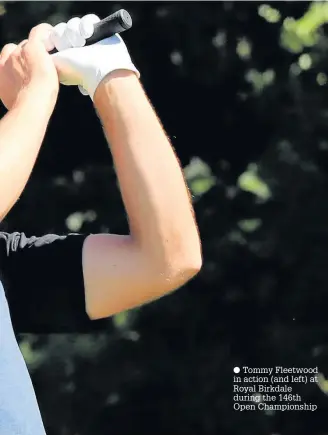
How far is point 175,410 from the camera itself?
2670mm

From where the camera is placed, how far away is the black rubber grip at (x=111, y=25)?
130 centimetres

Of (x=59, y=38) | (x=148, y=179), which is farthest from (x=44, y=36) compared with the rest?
(x=148, y=179)

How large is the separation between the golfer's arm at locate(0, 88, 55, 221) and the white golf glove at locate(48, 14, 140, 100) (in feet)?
0.39

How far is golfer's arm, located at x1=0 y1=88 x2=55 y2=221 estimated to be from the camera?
→ 44.7 inches

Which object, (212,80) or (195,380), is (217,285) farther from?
(212,80)

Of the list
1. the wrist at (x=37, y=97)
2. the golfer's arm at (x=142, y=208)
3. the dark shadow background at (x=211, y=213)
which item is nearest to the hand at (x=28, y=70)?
the wrist at (x=37, y=97)

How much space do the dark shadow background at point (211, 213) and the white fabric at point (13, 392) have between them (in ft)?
4.49

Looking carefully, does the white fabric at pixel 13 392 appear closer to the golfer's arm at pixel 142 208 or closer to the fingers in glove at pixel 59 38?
the golfer's arm at pixel 142 208

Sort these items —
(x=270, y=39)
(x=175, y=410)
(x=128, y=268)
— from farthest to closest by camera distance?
(x=175, y=410) < (x=270, y=39) < (x=128, y=268)

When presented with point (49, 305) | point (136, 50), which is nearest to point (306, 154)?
point (136, 50)

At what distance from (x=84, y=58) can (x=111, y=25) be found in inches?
2.5

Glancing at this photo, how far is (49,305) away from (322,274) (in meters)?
1.28

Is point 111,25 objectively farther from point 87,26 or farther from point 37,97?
point 37,97

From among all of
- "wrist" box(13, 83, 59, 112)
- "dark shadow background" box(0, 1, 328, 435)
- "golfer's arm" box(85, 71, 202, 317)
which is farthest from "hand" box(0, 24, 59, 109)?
"dark shadow background" box(0, 1, 328, 435)
